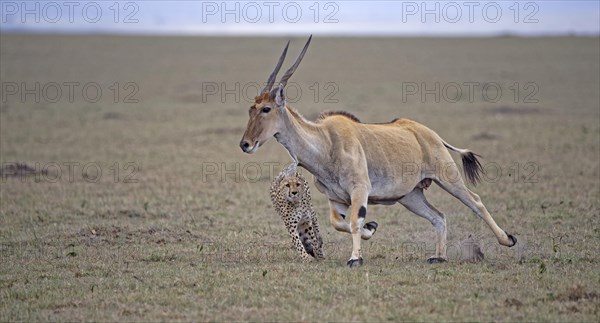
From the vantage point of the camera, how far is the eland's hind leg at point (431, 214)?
9.34 meters

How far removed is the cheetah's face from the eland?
1.60 ft

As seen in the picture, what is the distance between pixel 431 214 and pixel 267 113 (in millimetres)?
2206

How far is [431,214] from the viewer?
963 cm

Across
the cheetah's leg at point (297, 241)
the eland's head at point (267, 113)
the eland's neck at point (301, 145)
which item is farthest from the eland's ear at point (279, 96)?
the cheetah's leg at point (297, 241)

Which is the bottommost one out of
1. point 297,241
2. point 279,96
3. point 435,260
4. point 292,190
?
point 435,260

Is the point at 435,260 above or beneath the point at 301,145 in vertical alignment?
beneath

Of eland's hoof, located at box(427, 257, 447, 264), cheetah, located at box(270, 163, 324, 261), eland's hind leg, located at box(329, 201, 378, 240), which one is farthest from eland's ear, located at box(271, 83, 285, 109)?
eland's hoof, located at box(427, 257, 447, 264)

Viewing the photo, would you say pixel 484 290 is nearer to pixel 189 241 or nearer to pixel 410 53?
pixel 189 241

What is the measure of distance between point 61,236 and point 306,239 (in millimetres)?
3274

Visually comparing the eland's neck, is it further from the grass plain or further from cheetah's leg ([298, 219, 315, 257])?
the grass plain

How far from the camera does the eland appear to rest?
871cm

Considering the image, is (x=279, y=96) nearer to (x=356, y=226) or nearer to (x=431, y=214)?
(x=356, y=226)

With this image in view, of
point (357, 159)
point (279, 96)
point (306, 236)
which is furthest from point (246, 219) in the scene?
point (279, 96)

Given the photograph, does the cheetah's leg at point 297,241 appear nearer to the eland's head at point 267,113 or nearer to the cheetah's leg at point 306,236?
the cheetah's leg at point 306,236
